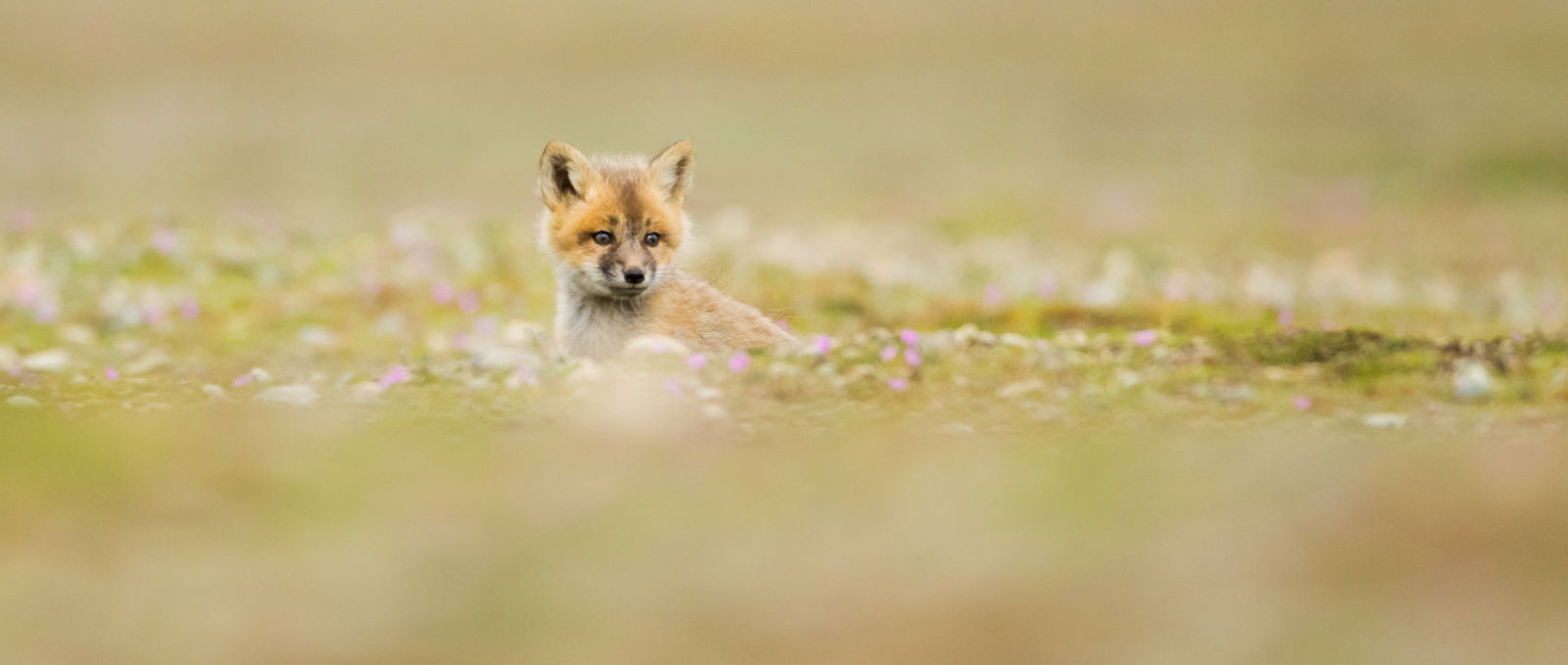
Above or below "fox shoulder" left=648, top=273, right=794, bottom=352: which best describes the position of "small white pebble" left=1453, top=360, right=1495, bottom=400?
below

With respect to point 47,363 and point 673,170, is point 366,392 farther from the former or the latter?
point 47,363

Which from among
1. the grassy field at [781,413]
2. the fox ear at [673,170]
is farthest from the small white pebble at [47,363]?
the fox ear at [673,170]

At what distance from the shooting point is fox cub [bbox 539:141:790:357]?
11000 millimetres

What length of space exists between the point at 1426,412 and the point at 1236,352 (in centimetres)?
198

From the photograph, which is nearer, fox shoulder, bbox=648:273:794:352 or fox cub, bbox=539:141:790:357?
fox cub, bbox=539:141:790:357

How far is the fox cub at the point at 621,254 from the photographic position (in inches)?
433

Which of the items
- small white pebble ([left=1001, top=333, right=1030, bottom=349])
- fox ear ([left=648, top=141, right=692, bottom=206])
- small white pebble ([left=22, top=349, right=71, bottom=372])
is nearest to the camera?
fox ear ([left=648, top=141, right=692, bottom=206])

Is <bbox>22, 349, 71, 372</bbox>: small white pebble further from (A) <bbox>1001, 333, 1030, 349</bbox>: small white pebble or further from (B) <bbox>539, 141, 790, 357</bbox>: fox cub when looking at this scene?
(A) <bbox>1001, 333, 1030, 349</bbox>: small white pebble

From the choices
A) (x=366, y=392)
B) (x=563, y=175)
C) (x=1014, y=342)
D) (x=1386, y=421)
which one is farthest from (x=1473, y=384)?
(x=366, y=392)

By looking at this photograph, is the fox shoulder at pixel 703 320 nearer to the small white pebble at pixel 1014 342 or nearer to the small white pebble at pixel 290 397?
the small white pebble at pixel 1014 342

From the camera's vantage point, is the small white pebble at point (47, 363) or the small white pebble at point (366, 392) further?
the small white pebble at point (47, 363)

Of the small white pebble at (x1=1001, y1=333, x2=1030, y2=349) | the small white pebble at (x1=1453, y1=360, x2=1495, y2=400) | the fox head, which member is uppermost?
the fox head

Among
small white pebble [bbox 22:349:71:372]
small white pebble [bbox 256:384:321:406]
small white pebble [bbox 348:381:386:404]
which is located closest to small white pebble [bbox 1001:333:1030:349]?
small white pebble [bbox 348:381:386:404]

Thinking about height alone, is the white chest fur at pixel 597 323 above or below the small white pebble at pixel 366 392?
above
